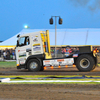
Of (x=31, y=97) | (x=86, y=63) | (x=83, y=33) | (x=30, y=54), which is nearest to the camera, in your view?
(x=31, y=97)

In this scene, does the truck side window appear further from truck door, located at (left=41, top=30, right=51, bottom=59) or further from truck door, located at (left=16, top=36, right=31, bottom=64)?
truck door, located at (left=41, top=30, right=51, bottom=59)

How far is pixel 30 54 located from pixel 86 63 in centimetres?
359

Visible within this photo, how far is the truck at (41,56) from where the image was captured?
1112cm

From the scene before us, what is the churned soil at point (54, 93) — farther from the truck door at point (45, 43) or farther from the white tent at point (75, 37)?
the white tent at point (75, 37)

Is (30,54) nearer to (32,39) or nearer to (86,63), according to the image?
(32,39)

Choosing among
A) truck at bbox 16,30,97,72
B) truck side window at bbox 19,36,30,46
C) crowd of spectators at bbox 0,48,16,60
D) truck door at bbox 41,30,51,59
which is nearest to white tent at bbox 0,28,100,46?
crowd of spectators at bbox 0,48,16,60

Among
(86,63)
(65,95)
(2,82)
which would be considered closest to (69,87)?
(65,95)

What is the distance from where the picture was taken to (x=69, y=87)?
5883mm

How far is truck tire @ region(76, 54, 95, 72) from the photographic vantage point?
35.9ft

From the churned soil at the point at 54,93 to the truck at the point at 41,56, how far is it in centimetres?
524

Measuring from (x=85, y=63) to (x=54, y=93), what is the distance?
20.8 feet

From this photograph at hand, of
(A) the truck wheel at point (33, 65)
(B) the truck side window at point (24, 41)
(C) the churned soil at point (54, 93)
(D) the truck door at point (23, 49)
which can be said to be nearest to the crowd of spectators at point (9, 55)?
(D) the truck door at point (23, 49)

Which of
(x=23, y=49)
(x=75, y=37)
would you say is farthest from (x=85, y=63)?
(x=75, y=37)

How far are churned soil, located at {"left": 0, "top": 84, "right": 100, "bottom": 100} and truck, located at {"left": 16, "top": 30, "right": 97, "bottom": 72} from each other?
17.2 feet
